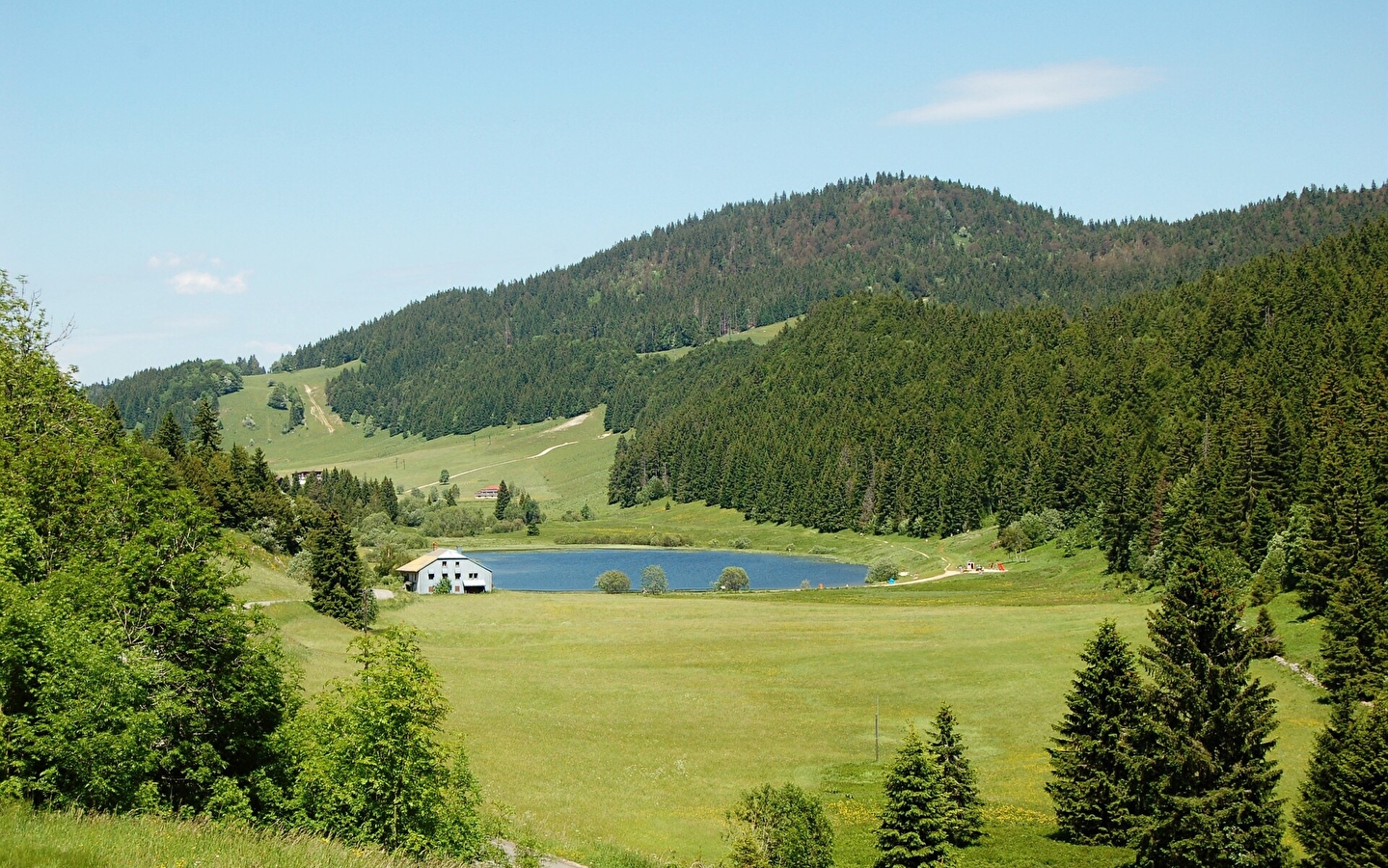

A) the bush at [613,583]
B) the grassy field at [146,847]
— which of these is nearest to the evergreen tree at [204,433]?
the bush at [613,583]

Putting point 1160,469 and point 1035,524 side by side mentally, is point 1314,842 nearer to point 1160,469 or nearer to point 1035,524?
point 1160,469

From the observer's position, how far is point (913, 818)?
3831 centimetres

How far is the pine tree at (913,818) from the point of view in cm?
3800

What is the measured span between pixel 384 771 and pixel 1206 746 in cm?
2663

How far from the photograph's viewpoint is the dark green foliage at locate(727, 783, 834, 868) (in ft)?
128

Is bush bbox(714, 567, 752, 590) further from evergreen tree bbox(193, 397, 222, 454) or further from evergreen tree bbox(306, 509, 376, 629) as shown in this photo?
evergreen tree bbox(193, 397, 222, 454)

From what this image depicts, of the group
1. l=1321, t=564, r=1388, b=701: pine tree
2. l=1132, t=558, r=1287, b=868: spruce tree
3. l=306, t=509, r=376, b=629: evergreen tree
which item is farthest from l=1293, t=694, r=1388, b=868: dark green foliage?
l=306, t=509, r=376, b=629: evergreen tree

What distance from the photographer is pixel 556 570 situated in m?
162

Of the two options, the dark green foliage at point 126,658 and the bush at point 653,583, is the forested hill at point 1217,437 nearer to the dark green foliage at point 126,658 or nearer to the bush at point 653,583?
the bush at point 653,583

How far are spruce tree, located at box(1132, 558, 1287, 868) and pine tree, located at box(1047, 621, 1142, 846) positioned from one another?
15.4 ft

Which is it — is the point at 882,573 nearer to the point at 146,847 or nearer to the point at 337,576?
the point at 337,576

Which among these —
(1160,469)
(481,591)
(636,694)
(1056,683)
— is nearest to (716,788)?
(636,694)

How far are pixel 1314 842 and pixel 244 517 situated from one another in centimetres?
10166

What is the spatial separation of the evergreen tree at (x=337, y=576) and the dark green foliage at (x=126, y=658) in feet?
160
